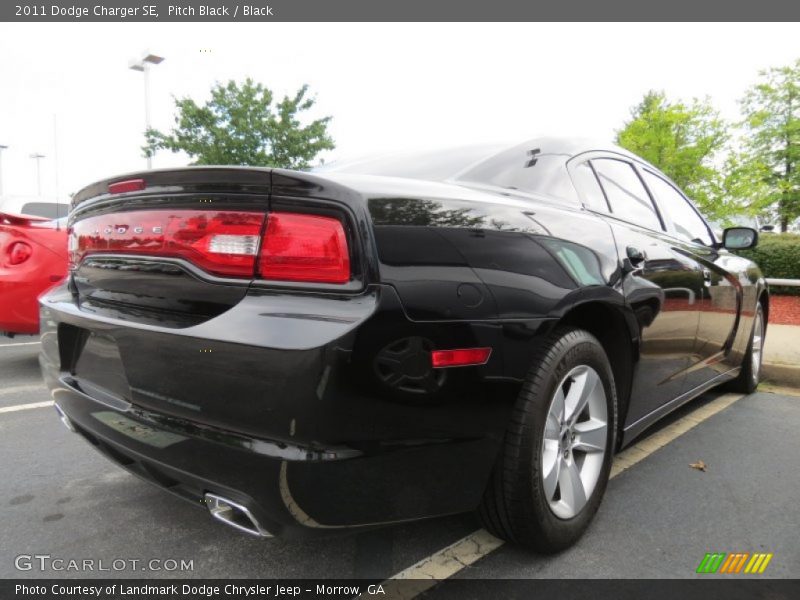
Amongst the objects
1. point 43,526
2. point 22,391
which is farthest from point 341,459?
point 22,391

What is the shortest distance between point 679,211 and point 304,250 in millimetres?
2749

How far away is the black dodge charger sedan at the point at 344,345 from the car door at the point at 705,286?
1.03 meters

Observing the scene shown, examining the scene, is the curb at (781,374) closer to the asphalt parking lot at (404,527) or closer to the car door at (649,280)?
the asphalt parking lot at (404,527)

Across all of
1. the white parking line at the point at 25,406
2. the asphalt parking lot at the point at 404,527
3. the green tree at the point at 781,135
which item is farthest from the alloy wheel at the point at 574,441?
the green tree at the point at 781,135

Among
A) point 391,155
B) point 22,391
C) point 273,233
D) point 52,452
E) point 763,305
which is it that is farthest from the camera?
point 763,305

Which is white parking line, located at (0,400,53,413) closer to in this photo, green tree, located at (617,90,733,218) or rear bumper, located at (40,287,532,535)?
rear bumper, located at (40,287,532,535)

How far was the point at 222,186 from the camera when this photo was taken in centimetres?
148

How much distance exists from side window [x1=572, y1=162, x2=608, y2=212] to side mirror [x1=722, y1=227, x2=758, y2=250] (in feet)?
5.69

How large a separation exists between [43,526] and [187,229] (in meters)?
1.44

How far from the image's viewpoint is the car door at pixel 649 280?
2.26 meters

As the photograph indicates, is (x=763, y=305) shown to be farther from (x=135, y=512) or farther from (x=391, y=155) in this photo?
(x=135, y=512)

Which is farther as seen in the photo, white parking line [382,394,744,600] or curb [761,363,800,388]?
curb [761,363,800,388]

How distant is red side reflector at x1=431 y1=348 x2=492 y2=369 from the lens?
143 cm

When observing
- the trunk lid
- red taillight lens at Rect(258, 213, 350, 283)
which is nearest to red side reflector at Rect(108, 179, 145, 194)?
the trunk lid
